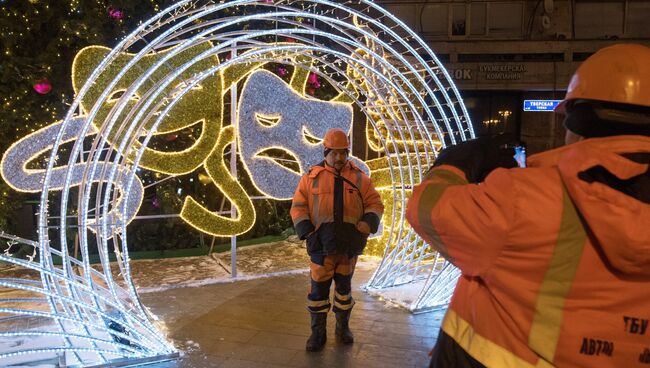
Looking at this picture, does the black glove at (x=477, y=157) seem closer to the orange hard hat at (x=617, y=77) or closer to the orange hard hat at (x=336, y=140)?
the orange hard hat at (x=617, y=77)

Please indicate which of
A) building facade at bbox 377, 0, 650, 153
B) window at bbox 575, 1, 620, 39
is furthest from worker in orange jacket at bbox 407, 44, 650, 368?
window at bbox 575, 1, 620, 39

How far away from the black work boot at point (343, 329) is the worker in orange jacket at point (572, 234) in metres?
3.40

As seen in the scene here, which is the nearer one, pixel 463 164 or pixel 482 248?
pixel 482 248

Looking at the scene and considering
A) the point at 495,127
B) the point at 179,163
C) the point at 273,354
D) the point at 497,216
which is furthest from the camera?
the point at 495,127

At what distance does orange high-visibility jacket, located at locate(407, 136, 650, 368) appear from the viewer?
1.35 m

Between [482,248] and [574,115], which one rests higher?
[574,115]

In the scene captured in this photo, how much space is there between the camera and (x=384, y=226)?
8328 millimetres

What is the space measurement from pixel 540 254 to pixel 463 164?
0.41 metres

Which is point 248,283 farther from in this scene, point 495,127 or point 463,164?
point 495,127

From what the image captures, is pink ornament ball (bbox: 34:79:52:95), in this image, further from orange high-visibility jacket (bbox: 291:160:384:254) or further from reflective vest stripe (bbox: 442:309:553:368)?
reflective vest stripe (bbox: 442:309:553:368)

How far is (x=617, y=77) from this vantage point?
1.49 metres

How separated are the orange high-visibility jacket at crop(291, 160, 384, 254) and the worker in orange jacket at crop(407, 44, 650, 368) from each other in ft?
10.3

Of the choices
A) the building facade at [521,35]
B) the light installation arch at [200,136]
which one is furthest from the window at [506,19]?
the light installation arch at [200,136]

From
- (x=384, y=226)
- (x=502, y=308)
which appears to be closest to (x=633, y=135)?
(x=502, y=308)
